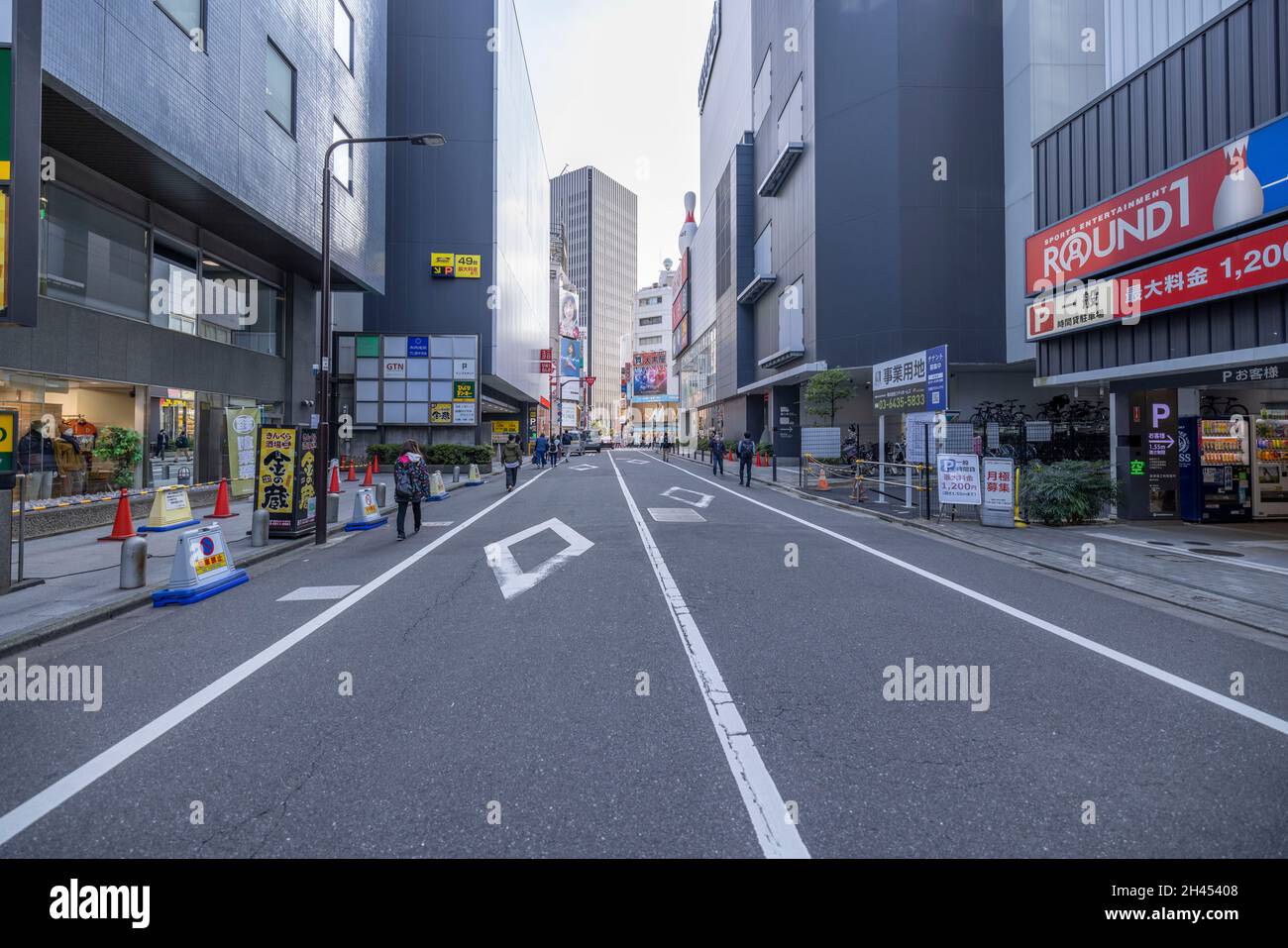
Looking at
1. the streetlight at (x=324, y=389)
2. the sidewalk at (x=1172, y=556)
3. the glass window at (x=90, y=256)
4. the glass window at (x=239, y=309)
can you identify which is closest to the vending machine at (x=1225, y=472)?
the sidewalk at (x=1172, y=556)

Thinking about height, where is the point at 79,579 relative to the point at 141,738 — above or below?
above

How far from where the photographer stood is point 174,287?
17125mm

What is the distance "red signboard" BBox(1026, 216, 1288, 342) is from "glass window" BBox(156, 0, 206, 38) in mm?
21358

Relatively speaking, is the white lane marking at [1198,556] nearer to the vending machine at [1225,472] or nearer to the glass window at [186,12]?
the vending machine at [1225,472]

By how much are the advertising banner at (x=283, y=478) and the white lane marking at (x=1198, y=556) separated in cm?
1526

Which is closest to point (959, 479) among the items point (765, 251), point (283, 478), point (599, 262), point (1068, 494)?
point (1068, 494)

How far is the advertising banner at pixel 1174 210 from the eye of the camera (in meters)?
10.9

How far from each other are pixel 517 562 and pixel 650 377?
398 ft

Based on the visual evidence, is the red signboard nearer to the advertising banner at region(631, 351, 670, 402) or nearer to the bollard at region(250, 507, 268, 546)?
the bollard at region(250, 507, 268, 546)

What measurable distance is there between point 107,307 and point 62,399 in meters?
2.51

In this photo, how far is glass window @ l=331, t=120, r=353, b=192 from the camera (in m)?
23.1

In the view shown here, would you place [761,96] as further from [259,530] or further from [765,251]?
[259,530]

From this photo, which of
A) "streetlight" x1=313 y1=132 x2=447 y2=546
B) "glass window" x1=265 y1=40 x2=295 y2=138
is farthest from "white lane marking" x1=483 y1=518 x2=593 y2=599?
"glass window" x1=265 y1=40 x2=295 y2=138
